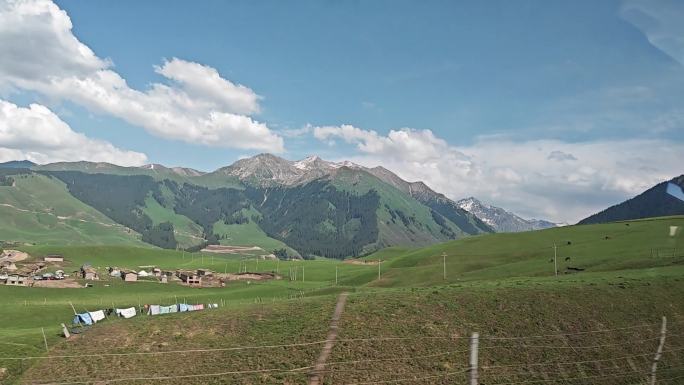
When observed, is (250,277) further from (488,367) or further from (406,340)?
(488,367)

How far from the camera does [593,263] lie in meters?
92.6

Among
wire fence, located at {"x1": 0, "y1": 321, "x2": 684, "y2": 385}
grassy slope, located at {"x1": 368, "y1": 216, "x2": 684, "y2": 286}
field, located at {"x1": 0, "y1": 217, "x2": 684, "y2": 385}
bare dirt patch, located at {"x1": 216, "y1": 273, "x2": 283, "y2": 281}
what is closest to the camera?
wire fence, located at {"x1": 0, "y1": 321, "x2": 684, "y2": 385}

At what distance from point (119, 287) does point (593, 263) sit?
120 meters

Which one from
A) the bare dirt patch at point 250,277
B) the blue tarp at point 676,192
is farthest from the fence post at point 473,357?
the bare dirt patch at point 250,277

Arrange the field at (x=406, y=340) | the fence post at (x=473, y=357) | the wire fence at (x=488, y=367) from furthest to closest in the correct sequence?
the field at (x=406, y=340), the wire fence at (x=488, y=367), the fence post at (x=473, y=357)

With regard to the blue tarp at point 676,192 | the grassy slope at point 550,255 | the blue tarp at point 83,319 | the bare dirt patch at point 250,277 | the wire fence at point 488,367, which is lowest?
the bare dirt patch at point 250,277

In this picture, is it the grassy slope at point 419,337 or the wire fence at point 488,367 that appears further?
the grassy slope at point 419,337

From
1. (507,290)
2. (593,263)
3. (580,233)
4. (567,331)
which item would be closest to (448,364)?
(567,331)

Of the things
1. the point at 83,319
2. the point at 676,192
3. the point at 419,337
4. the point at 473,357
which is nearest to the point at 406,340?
the point at 419,337

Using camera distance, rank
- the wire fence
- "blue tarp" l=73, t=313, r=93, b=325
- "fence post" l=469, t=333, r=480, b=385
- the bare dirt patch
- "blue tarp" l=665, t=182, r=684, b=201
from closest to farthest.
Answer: "fence post" l=469, t=333, r=480, b=385, "blue tarp" l=665, t=182, r=684, b=201, the wire fence, "blue tarp" l=73, t=313, r=93, b=325, the bare dirt patch

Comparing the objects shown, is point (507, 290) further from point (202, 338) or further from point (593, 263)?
point (593, 263)

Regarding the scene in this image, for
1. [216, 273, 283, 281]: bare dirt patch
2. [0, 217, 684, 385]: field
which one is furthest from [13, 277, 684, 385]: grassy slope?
[216, 273, 283, 281]: bare dirt patch

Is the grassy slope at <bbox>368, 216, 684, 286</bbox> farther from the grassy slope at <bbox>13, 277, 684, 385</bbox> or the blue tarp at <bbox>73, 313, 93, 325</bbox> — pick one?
the blue tarp at <bbox>73, 313, 93, 325</bbox>

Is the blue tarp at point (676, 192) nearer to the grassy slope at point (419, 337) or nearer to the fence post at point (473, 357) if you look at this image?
the grassy slope at point (419, 337)
